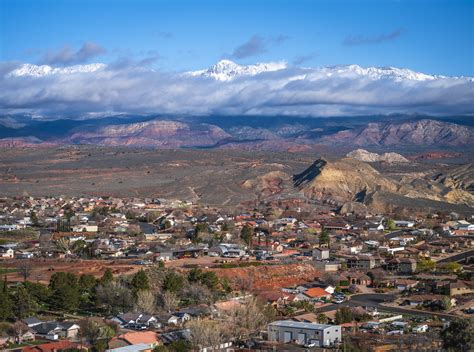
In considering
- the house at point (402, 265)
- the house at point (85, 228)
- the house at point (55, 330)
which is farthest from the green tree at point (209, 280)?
the house at point (85, 228)

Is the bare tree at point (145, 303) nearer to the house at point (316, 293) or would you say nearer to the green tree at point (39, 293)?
the green tree at point (39, 293)

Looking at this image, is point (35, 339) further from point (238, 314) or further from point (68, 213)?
point (68, 213)

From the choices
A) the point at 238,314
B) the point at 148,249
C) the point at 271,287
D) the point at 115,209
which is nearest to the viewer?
the point at 238,314

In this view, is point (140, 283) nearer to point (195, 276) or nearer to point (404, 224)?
point (195, 276)

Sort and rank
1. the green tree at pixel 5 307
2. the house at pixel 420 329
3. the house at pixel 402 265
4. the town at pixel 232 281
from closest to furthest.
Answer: the town at pixel 232 281 → the house at pixel 420 329 → the green tree at pixel 5 307 → the house at pixel 402 265

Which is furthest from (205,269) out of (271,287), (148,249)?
(148,249)

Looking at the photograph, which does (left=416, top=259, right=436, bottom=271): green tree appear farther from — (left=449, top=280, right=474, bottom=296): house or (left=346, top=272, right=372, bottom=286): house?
(left=449, top=280, right=474, bottom=296): house
